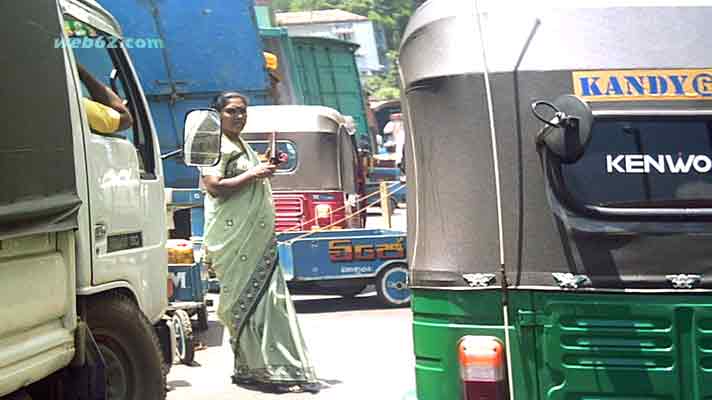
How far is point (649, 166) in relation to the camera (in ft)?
12.7

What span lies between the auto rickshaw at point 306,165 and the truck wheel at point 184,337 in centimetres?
457

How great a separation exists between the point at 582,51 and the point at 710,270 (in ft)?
2.69

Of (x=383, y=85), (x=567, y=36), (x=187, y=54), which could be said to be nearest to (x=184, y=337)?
(x=567, y=36)

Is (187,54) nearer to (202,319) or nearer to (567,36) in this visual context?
(202,319)

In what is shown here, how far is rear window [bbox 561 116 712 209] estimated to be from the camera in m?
3.87

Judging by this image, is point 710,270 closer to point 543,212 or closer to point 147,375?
point 543,212

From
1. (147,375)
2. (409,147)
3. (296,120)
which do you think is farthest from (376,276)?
(409,147)

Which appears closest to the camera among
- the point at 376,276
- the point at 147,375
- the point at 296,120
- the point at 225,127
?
the point at 147,375

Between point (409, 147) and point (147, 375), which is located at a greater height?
point (409, 147)

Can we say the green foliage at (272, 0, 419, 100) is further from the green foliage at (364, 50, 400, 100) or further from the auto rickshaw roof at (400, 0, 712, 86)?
the auto rickshaw roof at (400, 0, 712, 86)

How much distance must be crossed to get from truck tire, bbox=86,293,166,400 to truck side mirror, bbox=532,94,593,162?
6.81ft

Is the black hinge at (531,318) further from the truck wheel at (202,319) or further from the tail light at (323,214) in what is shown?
the tail light at (323,214)

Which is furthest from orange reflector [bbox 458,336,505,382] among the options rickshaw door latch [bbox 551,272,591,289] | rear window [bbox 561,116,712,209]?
rear window [bbox 561,116,712,209]

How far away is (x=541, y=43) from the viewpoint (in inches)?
155
